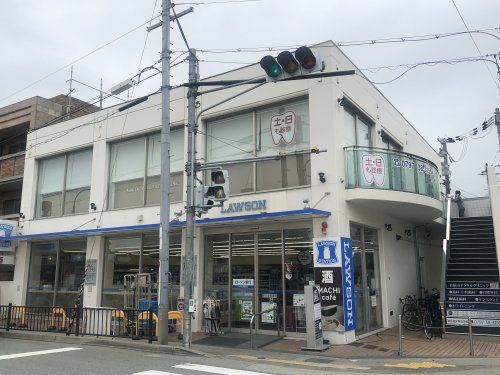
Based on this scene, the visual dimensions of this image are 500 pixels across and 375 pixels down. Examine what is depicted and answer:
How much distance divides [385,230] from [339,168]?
4053 mm

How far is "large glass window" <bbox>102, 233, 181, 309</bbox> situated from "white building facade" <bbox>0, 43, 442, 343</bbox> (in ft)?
0.17

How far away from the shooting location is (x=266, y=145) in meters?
14.9

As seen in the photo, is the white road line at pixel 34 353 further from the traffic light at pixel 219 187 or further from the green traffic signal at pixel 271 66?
the green traffic signal at pixel 271 66

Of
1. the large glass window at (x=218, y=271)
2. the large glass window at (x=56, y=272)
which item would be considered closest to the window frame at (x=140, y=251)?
the large glass window at (x=218, y=271)

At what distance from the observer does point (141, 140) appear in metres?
17.8

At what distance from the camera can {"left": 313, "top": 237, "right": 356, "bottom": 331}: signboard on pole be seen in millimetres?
12547

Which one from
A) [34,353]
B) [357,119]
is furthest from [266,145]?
[34,353]

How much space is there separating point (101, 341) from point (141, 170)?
6727 millimetres

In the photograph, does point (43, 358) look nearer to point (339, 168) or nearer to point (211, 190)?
point (211, 190)

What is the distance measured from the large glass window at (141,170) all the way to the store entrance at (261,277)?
2787mm

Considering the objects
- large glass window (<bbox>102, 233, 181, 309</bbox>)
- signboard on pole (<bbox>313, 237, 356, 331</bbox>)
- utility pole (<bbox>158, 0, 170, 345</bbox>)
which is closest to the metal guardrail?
utility pole (<bbox>158, 0, 170, 345</bbox>)

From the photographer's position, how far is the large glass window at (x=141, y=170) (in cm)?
1661

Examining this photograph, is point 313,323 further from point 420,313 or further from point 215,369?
point 420,313

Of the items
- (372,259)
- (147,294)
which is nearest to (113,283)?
(147,294)
